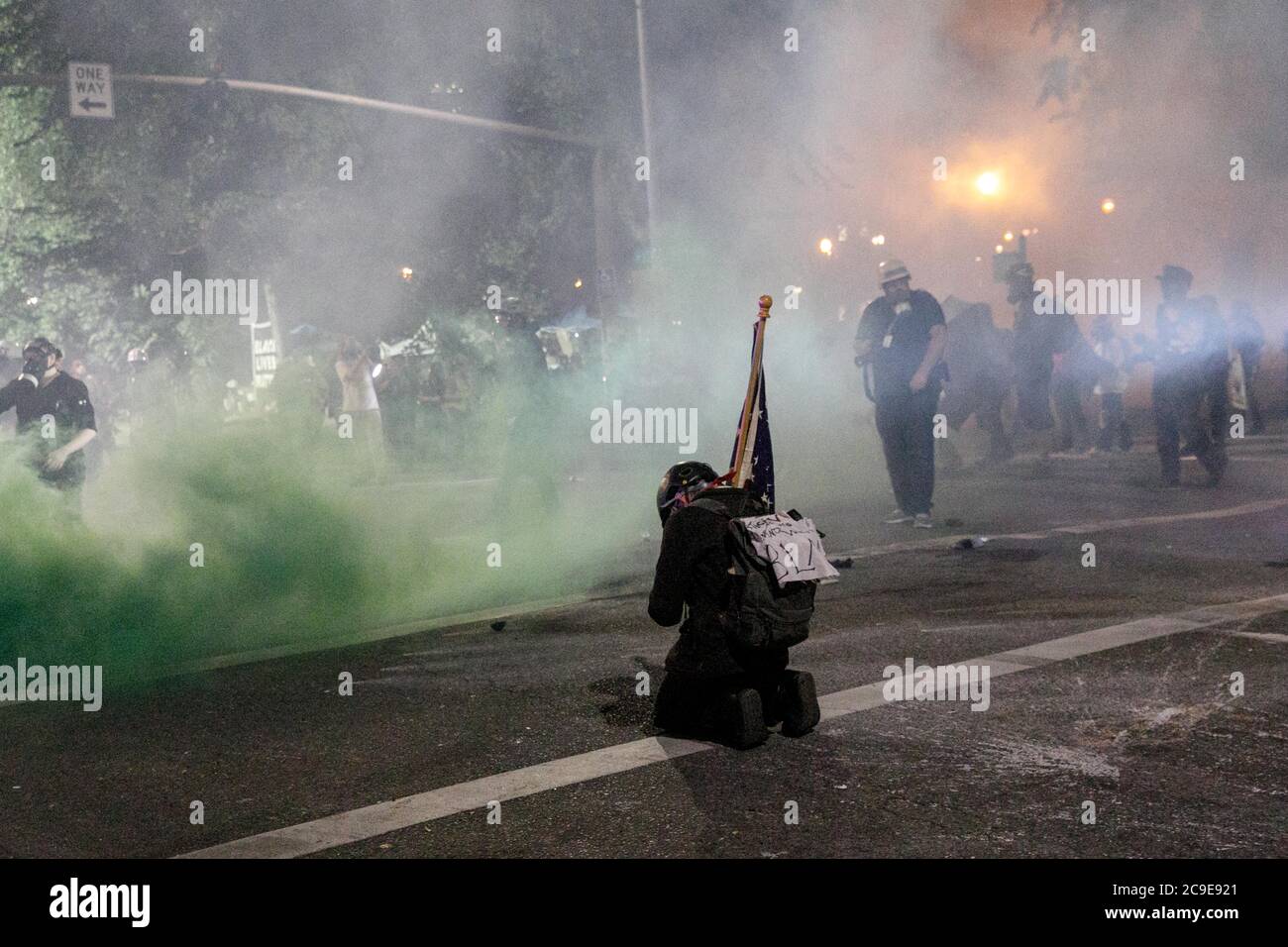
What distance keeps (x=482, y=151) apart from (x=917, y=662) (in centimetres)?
1380

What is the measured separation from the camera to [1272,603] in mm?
6176

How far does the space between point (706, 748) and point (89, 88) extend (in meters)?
11.9

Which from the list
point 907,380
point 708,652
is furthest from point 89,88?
point 708,652

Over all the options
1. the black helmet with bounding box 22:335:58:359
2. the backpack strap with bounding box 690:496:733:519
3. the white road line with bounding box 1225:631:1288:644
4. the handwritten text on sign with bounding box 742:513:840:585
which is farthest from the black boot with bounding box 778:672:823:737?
the black helmet with bounding box 22:335:58:359

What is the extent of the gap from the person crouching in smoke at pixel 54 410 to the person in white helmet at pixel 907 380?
5.34 meters

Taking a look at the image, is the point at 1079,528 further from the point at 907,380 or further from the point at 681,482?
the point at 681,482

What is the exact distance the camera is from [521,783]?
159 inches

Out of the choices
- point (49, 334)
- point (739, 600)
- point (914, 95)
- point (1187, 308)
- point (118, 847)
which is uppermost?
point (914, 95)

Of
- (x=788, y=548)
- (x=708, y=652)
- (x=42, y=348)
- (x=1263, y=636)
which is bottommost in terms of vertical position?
(x=1263, y=636)

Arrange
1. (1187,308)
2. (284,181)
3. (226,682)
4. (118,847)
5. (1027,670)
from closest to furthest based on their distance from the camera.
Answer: (118,847)
(1027,670)
(226,682)
(1187,308)
(284,181)

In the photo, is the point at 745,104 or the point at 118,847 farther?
the point at 745,104

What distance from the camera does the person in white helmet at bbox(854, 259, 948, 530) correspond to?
9.38 m

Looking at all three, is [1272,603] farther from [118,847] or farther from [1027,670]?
[118,847]

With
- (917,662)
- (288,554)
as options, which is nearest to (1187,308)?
(917,662)
